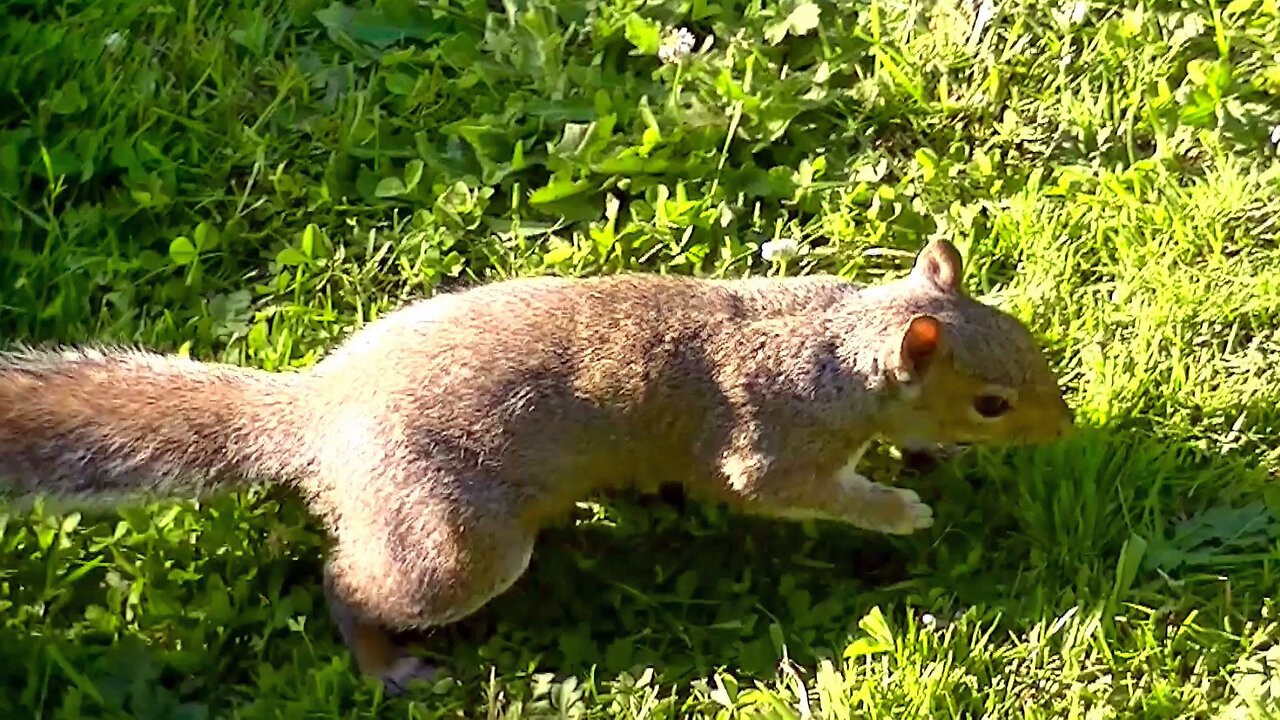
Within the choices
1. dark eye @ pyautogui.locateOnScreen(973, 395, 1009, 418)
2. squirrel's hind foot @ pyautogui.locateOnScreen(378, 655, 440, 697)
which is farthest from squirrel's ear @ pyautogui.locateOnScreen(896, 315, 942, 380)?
squirrel's hind foot @ pyautogui.locateOnScreen(378, 655, 440, 697)

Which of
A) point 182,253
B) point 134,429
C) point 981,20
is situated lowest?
point 182,253

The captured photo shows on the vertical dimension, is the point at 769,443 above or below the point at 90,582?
above

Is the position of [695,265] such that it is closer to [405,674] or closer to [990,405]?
[990,405]

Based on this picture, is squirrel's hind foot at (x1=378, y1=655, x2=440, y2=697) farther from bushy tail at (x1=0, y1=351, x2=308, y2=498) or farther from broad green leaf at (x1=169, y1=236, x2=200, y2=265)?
broad green leaf at (x1=169, y1=236, x2=200, y2=265)

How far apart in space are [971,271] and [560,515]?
1228 millimetres

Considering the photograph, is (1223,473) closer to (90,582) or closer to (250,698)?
(250,698)

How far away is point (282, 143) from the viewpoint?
4.35 metres

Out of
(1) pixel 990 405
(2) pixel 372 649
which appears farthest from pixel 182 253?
(1) pixel 990 405

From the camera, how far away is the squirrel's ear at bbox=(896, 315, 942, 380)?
325cm

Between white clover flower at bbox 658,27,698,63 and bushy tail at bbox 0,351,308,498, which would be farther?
white clover flower at bbox 658,27,698,63

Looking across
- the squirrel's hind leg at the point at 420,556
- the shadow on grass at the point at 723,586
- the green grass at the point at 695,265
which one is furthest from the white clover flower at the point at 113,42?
the squirrel's hind leg at the point at 420,556

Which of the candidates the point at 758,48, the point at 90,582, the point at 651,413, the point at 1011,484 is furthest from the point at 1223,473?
the point at 90,582

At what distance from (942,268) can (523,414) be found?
97cm

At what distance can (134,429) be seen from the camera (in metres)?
3.21
